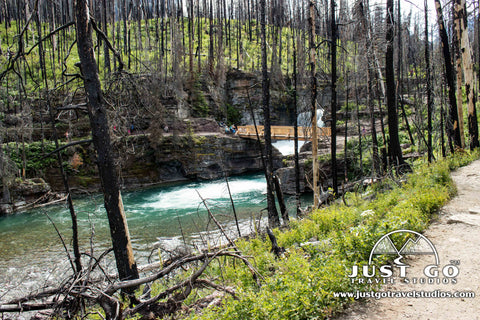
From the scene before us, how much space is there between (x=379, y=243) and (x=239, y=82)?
36453mm

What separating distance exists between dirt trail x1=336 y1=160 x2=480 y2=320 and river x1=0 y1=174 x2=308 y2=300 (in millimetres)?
5346

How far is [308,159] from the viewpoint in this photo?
72.9ft

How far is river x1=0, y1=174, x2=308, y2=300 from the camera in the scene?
38.1 ft

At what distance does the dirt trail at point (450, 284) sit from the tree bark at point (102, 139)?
3318 mm

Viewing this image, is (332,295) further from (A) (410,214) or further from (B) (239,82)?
(B) (239,82)

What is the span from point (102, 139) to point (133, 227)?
1316cm

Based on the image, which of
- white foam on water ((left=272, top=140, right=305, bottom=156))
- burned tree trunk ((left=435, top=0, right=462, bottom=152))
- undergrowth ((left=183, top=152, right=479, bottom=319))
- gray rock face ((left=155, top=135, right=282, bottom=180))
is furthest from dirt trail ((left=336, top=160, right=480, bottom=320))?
white foam on water ((left=272, top=140, right=305, bottom=156))

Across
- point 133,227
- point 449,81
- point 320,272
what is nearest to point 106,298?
point 320,272

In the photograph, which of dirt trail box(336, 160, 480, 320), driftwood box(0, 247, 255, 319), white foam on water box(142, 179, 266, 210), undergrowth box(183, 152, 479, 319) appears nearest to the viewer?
dirt trail box(336, 160, 480, 320)

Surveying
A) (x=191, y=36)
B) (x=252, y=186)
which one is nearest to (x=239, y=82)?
(x=191, y=36)

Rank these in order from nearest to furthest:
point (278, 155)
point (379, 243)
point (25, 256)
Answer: point (379, 243) → point (25, 256) → point (278, 155)

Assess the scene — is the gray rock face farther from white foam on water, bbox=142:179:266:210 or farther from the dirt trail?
the dirt trail

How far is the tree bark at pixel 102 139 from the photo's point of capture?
4719 mm

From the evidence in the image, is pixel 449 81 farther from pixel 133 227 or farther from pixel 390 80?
pixel 133 227
